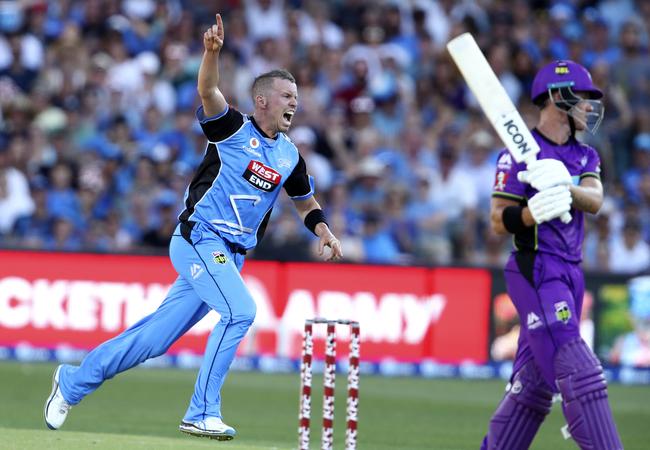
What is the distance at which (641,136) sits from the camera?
60.0 ft

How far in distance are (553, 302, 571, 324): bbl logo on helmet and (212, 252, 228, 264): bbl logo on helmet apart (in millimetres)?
2371

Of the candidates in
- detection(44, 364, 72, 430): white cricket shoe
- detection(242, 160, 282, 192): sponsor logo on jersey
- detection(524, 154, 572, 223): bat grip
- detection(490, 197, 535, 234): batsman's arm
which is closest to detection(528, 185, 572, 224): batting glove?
detection(524, 154, 572, 223): bat grip

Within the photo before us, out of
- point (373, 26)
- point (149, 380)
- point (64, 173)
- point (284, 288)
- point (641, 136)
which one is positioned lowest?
point (149, 380)

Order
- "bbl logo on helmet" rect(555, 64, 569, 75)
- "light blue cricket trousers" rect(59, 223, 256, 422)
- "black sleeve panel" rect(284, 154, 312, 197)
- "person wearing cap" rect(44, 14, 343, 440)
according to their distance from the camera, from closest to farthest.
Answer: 1. "bbl logo on helmet" rect(555, 64, 569, 75)
2. "light blue cricket trousers" rect(59, 223, 256, 422)
3. "person wearing cap" rect(44, 14, 343, 440)
4. "black sleeve panel" rect(284, 154, 312, 197)

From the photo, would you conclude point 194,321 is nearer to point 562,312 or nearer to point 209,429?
point 209,429

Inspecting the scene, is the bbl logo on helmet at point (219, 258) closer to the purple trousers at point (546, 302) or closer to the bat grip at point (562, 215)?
the purple trousers at point (546, 302)

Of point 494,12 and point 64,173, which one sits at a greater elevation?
point 494,12

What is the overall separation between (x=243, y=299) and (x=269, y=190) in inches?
31.2

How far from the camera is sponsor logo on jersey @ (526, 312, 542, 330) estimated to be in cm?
734

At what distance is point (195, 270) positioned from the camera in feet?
28.2

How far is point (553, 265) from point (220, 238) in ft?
7.89

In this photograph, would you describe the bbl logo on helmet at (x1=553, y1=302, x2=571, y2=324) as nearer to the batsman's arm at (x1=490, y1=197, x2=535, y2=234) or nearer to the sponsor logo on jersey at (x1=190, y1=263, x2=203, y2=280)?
the batsman's arm at (x1=490, y1=197, x2=535, y2=234)

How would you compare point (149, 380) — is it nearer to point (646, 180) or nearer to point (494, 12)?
point (646, 180)

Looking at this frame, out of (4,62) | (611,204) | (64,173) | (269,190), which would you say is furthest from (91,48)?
(269,190)
